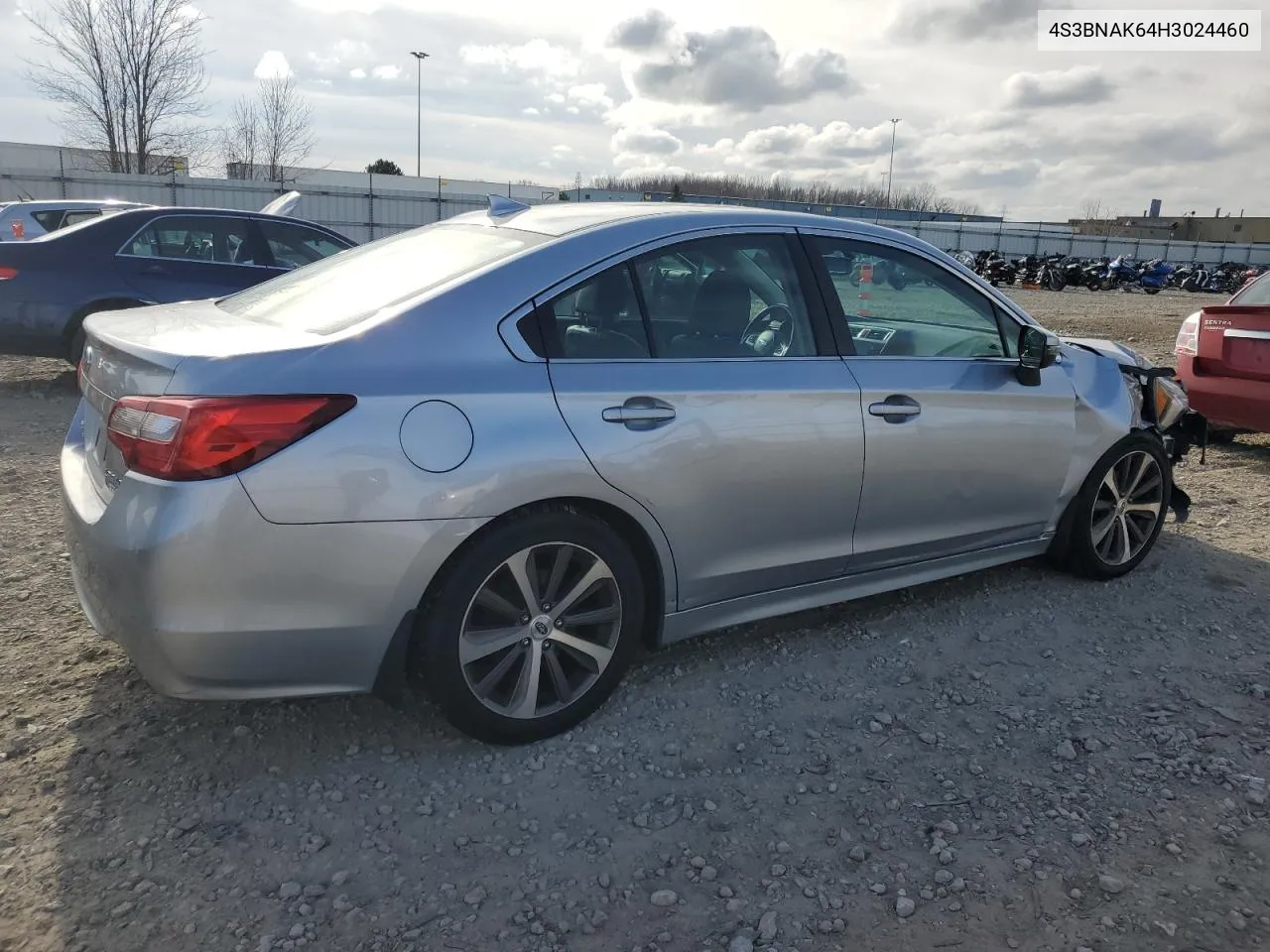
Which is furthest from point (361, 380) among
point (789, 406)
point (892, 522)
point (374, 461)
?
point (892, 522)

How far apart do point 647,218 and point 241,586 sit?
5.77 feet

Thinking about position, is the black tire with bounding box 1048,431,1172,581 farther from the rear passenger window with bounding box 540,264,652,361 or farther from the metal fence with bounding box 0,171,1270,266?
the metal fence with bounding box 0,171,1270,266

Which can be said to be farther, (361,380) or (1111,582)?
(1111,582)

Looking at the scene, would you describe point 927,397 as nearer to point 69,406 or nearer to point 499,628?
point 499,628

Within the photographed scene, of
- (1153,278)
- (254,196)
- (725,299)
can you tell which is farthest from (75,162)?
(1153,278)

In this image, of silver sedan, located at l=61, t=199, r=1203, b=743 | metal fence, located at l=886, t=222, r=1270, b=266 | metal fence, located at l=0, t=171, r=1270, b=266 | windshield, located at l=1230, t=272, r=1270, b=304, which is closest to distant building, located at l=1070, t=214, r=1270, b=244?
metal fence, located at l=886, t=222, r=1270, b=266

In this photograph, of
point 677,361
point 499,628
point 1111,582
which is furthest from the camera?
point 1111,582

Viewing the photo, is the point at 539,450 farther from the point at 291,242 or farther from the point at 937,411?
the point at 291,242

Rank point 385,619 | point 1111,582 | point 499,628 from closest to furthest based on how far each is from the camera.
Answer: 1. point 385,619
2. point 499,628
3. point 1111,582

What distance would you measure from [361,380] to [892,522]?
208 cm

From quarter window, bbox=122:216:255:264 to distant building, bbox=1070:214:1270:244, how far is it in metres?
85.6

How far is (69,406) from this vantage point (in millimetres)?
7844

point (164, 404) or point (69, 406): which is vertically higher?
point (164, 404)

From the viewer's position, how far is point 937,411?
3707 millimetres
